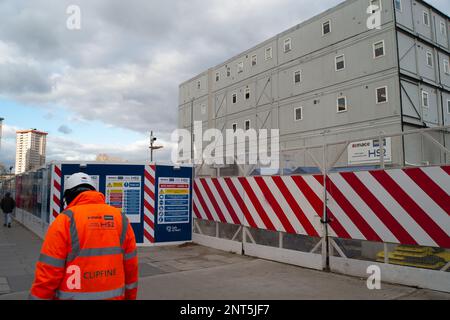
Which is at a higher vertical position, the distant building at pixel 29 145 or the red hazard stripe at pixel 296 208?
Result: the distant building at pixel 29 145

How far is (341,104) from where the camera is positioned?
1958cm

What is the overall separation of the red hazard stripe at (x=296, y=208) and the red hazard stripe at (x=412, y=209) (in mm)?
1833

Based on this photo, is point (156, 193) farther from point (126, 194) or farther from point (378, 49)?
point (378, 49)

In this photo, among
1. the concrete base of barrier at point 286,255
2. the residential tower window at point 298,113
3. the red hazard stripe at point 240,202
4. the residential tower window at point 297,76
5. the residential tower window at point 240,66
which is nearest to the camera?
the concrete base of barrier at point 286,255

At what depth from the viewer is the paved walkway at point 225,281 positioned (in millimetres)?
6082

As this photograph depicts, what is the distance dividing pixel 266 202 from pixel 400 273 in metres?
3.57

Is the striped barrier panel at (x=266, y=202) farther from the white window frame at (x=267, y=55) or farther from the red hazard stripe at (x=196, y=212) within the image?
the white window frame at (x=267, y=55)

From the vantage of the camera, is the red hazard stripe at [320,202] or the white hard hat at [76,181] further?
the red hazard stripe at [320,202]

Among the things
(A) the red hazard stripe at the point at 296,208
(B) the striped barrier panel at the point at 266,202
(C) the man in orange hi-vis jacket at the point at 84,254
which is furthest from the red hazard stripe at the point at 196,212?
(C) the man in orange hi-vis jacket at the point at 84,254

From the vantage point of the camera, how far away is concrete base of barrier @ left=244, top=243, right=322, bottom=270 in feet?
26.2

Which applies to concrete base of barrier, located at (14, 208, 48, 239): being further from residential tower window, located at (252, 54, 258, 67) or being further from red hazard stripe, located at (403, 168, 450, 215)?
residential tower window, located at (252, 54, 258, 67)

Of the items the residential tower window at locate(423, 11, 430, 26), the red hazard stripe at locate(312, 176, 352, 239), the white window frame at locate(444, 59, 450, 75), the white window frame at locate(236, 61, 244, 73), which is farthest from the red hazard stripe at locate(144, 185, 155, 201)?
the white window frame at locate(236, 61, 244, 73)

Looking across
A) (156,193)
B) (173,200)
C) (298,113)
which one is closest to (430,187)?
(173,200)
